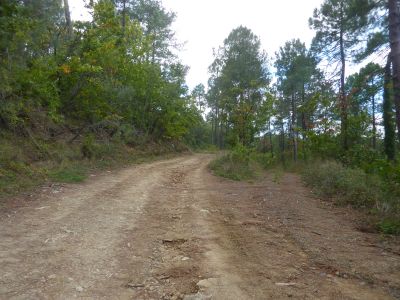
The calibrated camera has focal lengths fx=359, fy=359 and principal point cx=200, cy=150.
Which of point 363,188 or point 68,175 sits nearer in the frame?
point 363,188

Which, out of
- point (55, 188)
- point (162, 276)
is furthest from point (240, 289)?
point (55, 188)

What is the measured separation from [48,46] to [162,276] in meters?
17.4

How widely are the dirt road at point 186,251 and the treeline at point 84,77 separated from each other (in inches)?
230

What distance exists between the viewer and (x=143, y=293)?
13.5ft

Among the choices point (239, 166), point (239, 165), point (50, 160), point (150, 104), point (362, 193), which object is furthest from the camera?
point (150, 104)

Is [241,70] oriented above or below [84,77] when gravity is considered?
above

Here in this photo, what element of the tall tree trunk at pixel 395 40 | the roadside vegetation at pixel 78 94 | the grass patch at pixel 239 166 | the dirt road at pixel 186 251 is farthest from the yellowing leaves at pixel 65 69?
the tall tree trunk at pixel 395 40

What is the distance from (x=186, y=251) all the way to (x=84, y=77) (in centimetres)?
1463

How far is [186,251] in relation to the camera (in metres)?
5.55

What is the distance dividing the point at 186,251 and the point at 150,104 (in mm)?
21540

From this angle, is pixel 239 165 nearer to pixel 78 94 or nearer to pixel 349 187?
pixel 349 187

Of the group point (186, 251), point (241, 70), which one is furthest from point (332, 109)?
point (241, 70)

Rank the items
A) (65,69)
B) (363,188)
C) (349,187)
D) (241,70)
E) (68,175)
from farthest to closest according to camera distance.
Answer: (241,70) < (65,69) < (68,175) < (349,187) < (363,188)

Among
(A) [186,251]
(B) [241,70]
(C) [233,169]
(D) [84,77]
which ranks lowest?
(A) [186,251]
